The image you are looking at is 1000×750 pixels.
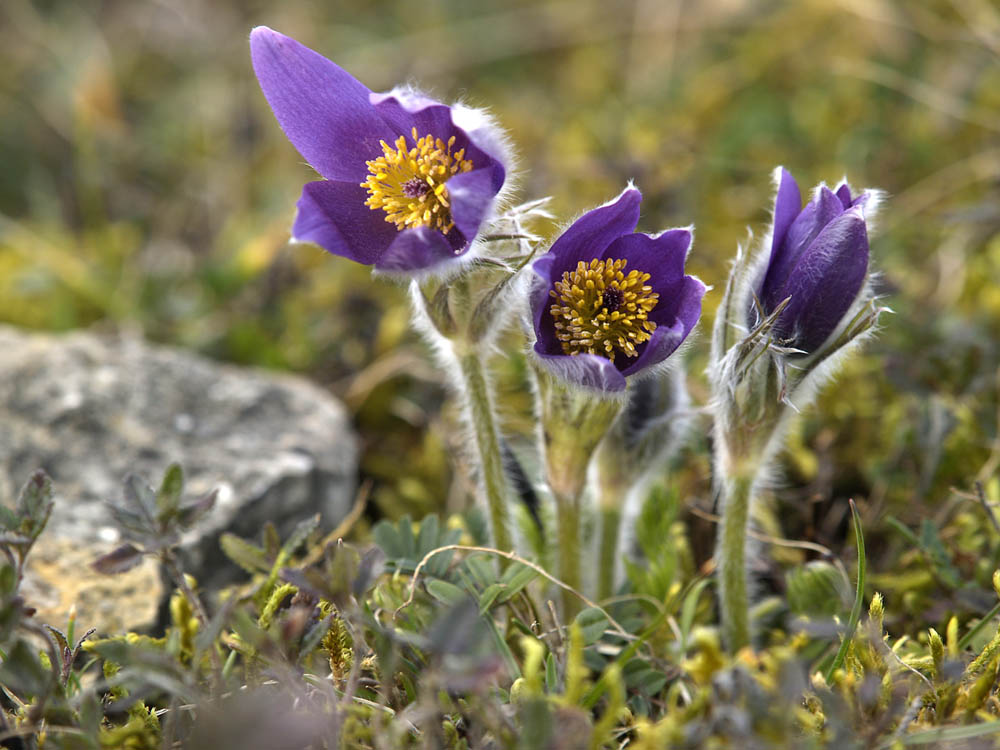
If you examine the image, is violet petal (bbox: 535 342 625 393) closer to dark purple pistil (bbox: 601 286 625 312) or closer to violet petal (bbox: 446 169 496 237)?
dark purple pistil (bbox: 601 286 625 312)

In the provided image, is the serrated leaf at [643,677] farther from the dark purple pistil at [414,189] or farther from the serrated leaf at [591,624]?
the dark purple pistil at [414,189]

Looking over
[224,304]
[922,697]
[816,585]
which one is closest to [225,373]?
[224,304]

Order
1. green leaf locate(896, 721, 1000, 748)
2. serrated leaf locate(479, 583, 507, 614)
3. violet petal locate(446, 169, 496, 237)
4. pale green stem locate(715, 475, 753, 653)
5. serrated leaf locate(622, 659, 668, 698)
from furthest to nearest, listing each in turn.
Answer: pale green stem locate(715, 475, 753, 653), serrated leaf locate(622, 659, 668, 698), serrated leaf locate(479, 583, 507, 614), violet petal locate(446, 169, 496, 237), green leaf locate(896, 721, 1000, 748)

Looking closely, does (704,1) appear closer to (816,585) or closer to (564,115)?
(564,115)

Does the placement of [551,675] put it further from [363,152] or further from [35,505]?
[363,152]

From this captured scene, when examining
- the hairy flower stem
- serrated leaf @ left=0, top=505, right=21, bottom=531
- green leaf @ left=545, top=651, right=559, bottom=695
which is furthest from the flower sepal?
serrated leaf @ left=0, top=505, right=21, bottom=531

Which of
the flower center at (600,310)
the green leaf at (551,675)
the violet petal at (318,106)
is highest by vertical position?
the violet petal at (318,106)

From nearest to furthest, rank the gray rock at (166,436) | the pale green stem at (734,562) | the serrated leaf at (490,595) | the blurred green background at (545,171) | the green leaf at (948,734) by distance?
1. the green leaf at (948,734)
2. the serrated leaf at (490,595)
3. the pale green stem at (734,562)
4. the gray rock at (166,436)
5. the blurred green background at (545,171)

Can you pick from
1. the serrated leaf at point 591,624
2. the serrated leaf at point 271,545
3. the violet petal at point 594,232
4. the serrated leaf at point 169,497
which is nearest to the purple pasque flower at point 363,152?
the violet petal at point 594,232
